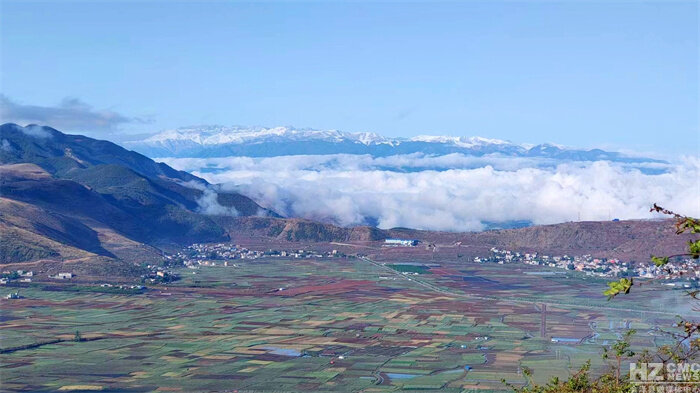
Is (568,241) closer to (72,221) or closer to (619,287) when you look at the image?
(72,221)

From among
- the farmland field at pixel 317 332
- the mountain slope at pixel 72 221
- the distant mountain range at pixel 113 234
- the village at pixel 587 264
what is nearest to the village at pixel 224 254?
the distant mountain range at pixel 113 234

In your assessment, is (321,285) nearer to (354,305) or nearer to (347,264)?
(354,305)

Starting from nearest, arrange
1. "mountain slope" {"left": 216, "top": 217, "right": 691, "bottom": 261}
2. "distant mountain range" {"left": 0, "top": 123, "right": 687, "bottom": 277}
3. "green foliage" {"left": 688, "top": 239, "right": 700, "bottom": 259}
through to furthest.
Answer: "green foliage" {"left": 688, "top": 239, "right": 700, "bottom": 259}
"distant mountain range" {"left": 0, "top": 123, "right": 687, "bottom": 277}
"mountain slope" {"left": 216, "top": 217, "right": 691, "bottom": 261}

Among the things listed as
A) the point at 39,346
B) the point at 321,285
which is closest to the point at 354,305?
the point at 321,285

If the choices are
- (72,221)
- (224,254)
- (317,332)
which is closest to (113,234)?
(72,221)

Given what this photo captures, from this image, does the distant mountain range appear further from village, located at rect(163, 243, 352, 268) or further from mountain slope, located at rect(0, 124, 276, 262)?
village, located at rect(163, 243, 352, 268)

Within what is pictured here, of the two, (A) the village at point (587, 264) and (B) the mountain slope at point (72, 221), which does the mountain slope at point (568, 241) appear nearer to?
(A) the village at point (587, 264)

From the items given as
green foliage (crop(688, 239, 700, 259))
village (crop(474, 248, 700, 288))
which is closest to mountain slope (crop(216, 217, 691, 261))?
village (crop(474, 248, 700, 288))

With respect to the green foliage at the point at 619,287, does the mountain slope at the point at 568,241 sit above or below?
below

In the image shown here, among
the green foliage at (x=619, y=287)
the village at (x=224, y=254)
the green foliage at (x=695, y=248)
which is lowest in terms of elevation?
the village at (x=224, y=254)
